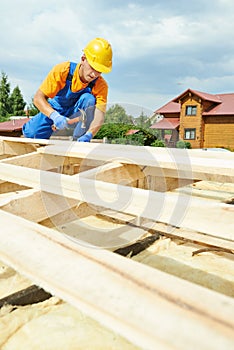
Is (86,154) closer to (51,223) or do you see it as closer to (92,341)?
(51,223)

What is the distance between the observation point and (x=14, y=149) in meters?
3.69

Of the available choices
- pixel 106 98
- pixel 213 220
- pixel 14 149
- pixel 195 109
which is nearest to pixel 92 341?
pixel 213 220

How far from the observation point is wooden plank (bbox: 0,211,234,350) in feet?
2.23

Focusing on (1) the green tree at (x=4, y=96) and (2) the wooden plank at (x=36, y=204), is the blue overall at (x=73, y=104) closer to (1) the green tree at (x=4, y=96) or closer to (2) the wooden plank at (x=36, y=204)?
(2) the wooden plank at (x=36, y=204)

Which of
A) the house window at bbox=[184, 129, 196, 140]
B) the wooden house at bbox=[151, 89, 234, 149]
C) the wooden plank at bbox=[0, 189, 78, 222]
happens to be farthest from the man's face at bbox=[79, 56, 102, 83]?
the house window at bbox=[184, 129, 196, 140]

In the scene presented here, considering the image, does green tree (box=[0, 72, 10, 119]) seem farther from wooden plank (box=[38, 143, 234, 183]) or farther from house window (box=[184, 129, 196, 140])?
wooden plank (box=[38, 143, 234, 183])

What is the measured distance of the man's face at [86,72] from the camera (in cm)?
366

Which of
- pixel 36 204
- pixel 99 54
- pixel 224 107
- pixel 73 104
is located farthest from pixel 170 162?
pixel 224 107

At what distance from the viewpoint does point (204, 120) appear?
25047 mm

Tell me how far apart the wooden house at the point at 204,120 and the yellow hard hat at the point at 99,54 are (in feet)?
67.8

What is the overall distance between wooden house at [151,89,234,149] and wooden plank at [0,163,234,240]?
886 inches

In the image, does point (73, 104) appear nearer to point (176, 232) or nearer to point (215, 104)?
point (176, 232)

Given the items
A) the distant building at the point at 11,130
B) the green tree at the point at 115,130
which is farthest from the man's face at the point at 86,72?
the distant building at the point at 11,130

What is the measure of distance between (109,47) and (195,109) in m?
22.8
